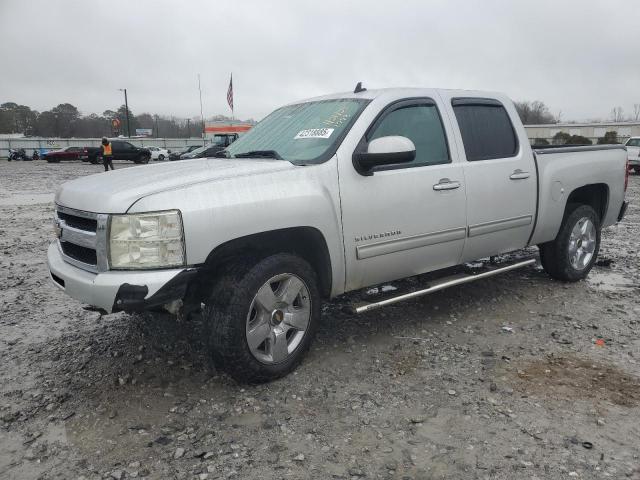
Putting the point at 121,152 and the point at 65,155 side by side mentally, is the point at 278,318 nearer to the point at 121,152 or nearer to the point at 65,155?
the point at 121,152

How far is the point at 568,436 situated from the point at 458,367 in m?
0.93

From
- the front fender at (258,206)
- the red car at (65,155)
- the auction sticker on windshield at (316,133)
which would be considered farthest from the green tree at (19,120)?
the front fender at (258,206)

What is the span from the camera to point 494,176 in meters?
4.45

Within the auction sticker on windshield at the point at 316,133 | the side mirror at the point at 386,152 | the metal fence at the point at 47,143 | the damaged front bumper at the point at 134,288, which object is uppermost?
the metal fence at the point at 47,143

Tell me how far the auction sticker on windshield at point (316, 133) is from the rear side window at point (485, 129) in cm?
127

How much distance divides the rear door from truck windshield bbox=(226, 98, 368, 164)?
103 centimetres

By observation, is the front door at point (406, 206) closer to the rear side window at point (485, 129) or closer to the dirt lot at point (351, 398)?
the rear side window at point (485, 129)

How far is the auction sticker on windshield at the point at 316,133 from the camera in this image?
374 centimetres

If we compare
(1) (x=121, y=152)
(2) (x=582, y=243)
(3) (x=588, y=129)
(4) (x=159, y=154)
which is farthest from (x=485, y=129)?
(3) (x=588, y=129)

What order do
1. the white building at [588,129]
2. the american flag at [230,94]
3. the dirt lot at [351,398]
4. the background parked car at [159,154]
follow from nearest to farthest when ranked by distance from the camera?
1. the dirt lot at [351,398]
2. the american flag at [230,94]
3. the background parked car at [159,154]
4. the white building at [588,129]

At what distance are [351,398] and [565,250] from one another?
3284 millimetres

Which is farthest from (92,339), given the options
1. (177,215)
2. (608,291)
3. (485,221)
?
(608,291)

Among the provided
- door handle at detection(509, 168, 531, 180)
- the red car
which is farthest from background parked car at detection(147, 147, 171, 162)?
door handle at detection(509, 168, 531, 180)

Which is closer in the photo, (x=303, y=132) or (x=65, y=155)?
(x=303, y=132)
